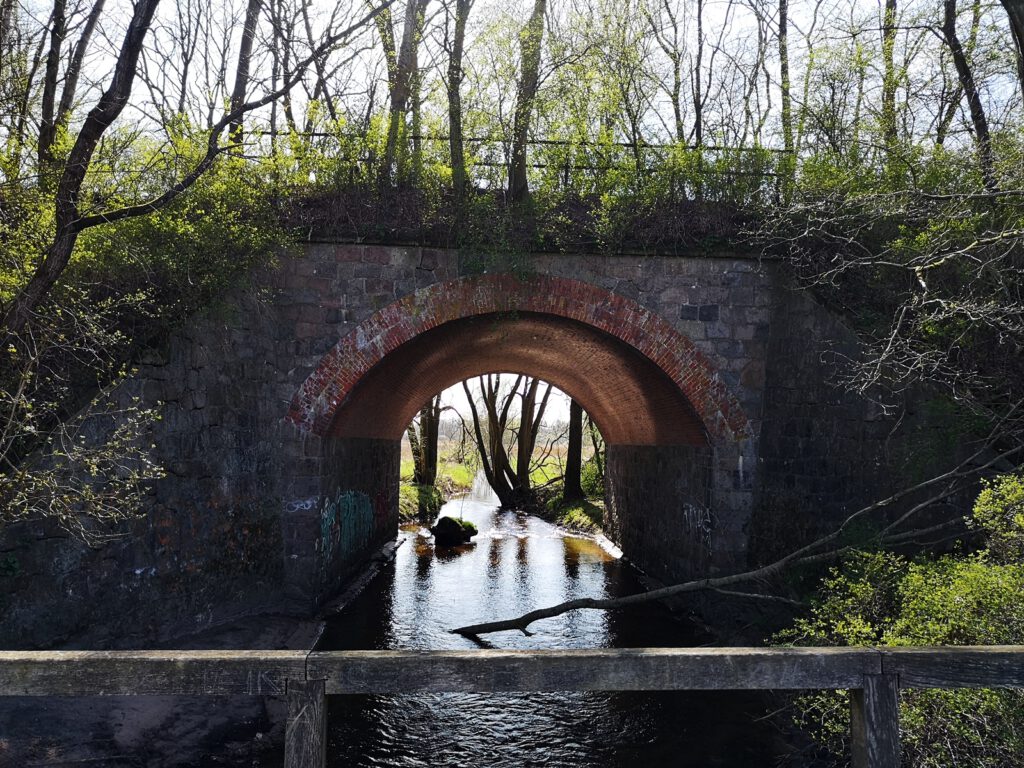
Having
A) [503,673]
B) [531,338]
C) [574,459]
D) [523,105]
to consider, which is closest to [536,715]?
[503,673]

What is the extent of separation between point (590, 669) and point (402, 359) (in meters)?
8.35

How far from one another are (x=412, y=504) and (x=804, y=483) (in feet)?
49.4

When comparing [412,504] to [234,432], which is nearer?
[234,432]

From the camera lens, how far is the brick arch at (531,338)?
31.0 feet

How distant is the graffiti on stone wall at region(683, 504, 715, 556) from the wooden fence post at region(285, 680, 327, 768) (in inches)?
283

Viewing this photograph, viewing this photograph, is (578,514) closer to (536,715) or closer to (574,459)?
(574,459)

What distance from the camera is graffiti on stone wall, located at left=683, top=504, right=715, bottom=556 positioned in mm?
9664

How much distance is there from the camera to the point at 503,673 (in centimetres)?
339

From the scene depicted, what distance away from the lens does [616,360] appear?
11.8 meters

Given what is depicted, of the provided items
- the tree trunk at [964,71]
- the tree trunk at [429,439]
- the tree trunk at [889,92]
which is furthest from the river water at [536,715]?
the tree trunk at [429,439]

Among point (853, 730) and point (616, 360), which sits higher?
point (616, 360)

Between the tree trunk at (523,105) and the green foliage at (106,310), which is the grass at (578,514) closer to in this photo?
the tree trunk at (523,105)

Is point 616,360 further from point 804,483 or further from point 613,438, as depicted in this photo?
point 613,438

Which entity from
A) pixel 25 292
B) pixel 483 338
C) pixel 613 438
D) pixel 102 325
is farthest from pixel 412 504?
pixel 25 292
